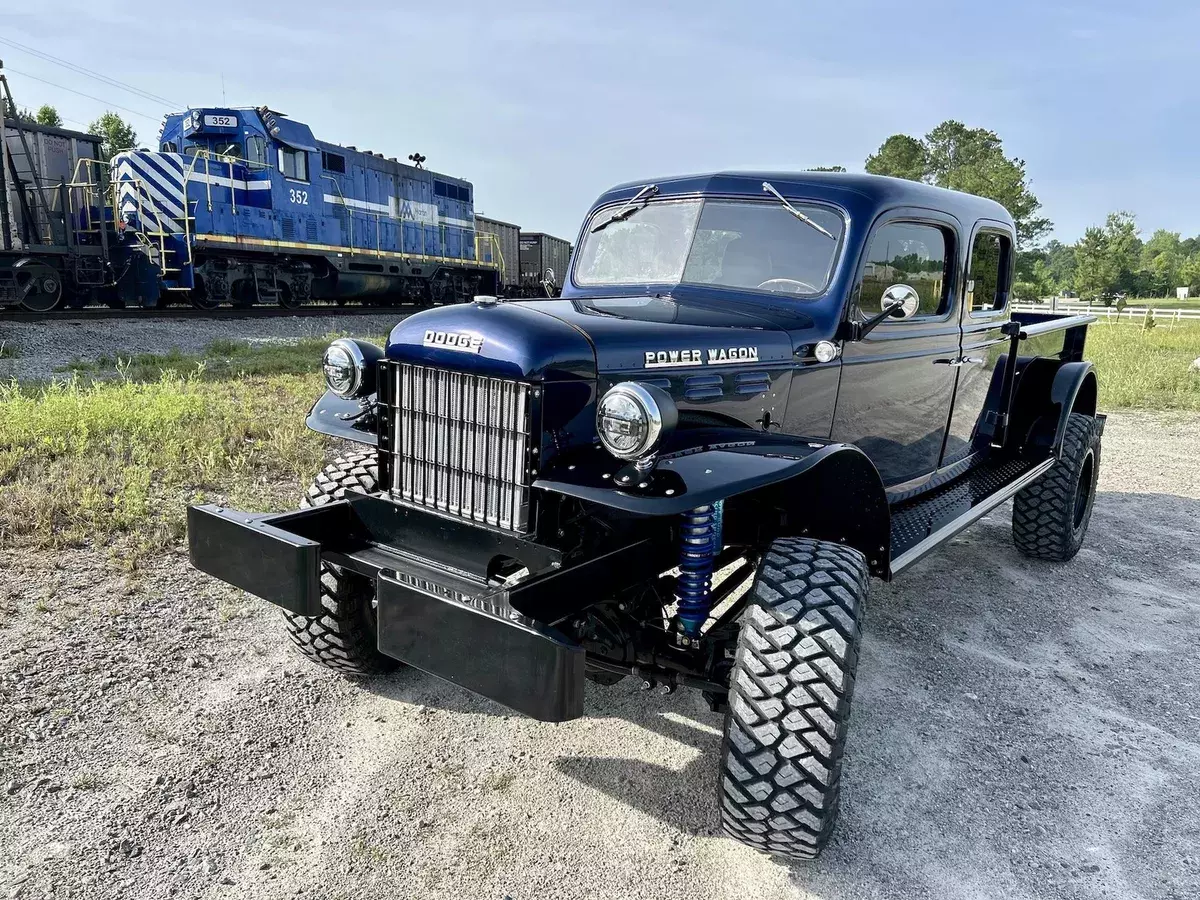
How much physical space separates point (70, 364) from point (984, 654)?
1030cm

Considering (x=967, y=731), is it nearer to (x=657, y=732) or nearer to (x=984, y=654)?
(x=984, y=654)

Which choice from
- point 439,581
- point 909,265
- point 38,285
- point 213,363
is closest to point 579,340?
point 439,581

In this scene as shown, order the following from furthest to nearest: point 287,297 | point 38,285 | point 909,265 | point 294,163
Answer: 1. point 287,297
2. point 294,163
3. point 38,285
4. point 909,265

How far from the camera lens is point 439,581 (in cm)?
281

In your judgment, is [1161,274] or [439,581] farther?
[1161,274]

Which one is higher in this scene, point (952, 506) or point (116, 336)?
point (952, 506)

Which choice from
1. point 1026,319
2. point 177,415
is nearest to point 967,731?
point 1026,319

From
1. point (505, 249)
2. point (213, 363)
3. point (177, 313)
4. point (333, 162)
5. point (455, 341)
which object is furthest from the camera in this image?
point (505, 249)

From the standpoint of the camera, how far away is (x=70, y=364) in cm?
998

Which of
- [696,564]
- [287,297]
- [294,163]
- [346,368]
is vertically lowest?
[287,297]

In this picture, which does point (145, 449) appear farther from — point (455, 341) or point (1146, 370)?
point (1146, 370)

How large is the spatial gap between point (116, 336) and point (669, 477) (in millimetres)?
11912

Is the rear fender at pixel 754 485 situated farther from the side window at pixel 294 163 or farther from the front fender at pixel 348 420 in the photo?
the side window at pixel 294 163

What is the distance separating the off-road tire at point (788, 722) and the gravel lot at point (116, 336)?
31.2ft
